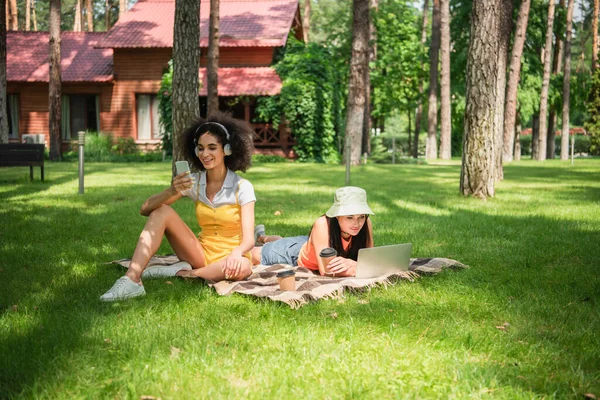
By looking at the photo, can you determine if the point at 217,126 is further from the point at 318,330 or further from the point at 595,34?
the point at 595,34

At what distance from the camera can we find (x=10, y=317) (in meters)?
4.17

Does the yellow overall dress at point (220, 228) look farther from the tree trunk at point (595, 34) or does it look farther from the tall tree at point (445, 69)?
the tree trunk at point (595, 34)

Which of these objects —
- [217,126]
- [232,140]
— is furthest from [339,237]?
[217,126]

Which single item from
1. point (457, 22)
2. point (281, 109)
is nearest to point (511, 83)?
point (281, 109)

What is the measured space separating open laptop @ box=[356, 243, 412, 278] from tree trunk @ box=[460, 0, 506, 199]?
20.0ft

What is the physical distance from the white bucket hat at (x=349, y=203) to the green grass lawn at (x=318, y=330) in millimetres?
672

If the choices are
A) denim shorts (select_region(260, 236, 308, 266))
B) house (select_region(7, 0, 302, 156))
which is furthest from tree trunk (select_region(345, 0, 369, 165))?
denim shorts (select_region(260, 236, 308, 266))

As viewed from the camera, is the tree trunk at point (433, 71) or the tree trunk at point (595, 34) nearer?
the tree trunk at point (433, 71)

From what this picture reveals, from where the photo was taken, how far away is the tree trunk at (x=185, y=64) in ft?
34.0

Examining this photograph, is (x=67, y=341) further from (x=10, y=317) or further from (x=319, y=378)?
(x=319, y=378)

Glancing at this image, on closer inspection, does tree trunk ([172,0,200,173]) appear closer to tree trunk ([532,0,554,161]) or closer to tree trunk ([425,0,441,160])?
tree trunk ([425,0,441,160])

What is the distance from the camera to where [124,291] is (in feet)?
15.2

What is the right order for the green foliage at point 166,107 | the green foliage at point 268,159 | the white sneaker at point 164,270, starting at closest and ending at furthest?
1. the white sneaker at point 164,270
2. the green foliage at point 268,159
3. the green foliage at point 166,107

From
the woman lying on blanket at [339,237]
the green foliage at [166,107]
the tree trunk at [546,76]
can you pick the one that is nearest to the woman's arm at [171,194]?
the woman lying on blanket at [339,237]
